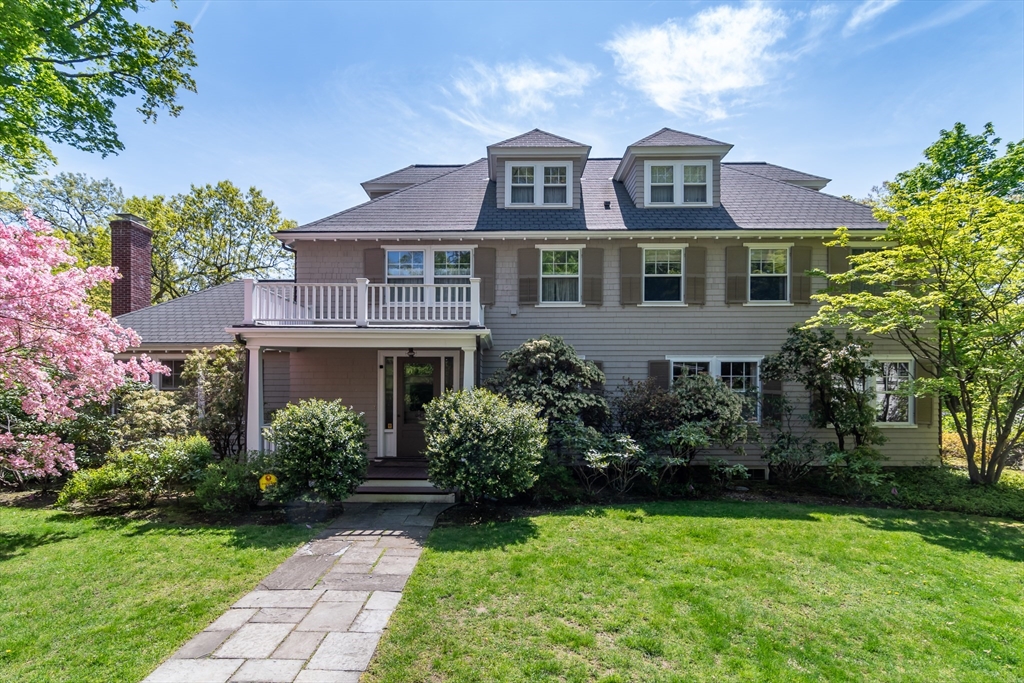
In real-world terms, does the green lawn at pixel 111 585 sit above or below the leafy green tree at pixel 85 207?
below

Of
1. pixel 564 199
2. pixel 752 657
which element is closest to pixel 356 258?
pixel 564 199

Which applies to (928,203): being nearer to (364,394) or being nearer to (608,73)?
(608,73)

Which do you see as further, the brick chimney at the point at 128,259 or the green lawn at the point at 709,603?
the brick chimney at the point at 128,259

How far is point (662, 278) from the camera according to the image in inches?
421

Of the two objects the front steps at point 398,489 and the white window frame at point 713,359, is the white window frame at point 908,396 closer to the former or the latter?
the white window frame at point 713,359

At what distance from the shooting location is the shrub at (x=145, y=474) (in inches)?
292

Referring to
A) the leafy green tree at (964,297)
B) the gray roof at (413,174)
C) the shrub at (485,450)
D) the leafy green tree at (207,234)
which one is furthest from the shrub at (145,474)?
the leafy green tree at (207,234)

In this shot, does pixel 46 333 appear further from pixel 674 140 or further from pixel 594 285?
pixel 674 140

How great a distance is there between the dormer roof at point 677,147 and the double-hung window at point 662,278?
255 centimetres

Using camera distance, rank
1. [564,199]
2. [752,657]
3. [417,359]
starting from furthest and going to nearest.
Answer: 1. [564,199]
2. [417,359]
3. [752,657]

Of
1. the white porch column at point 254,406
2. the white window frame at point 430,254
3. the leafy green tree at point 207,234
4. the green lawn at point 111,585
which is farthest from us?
the leafy green tree at point 207,234

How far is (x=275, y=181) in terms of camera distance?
604 inches

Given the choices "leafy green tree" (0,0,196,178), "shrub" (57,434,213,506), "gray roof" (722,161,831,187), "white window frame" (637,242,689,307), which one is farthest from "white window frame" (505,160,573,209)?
"shrub" (57,434,213,506)

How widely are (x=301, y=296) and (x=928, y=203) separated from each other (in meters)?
12.5
